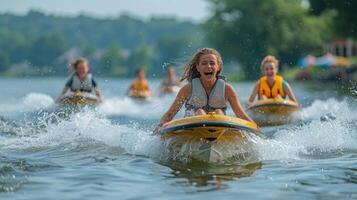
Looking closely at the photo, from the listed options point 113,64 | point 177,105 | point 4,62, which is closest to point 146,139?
point 177,105

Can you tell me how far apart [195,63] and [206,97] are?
0.46 meters

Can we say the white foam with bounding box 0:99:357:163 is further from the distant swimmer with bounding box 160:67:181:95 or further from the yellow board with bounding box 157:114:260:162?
the distant swimmer with bounding box 160:67:181:95

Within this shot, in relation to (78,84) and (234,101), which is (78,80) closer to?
(78,84)

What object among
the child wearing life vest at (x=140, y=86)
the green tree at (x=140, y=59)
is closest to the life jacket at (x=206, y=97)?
the child wearing life vest at (x=140, y=86)

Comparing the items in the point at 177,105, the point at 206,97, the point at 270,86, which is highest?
the point at 270,86

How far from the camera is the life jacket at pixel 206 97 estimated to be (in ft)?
33.4

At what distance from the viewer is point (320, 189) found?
7.52m

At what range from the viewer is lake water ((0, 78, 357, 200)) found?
7391 mm

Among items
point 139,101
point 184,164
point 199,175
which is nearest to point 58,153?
point 184,164

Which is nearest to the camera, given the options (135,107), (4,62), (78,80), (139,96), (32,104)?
(78,80)

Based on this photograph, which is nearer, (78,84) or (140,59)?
(78,84)

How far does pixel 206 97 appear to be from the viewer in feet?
33.6

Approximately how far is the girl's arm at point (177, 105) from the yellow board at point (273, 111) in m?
5.42

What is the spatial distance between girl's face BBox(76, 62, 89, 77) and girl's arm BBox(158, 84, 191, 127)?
Result: 7942 millimetres
